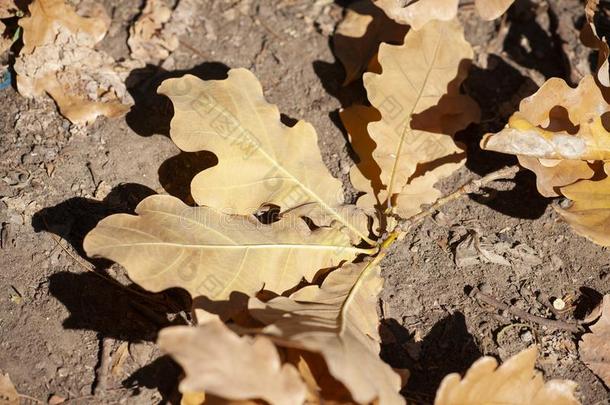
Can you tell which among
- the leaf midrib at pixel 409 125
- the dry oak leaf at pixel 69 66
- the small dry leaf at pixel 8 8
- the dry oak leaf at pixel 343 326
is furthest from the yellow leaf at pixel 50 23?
the dry oak leaf at pixel 343 326

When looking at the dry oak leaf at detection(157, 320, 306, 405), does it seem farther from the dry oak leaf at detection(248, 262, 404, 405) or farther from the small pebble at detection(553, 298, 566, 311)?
the small pebble at detection(553, 298, 566, 311)

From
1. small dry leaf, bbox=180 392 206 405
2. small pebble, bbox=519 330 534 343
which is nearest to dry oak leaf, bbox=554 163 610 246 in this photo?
small pebble, bbox=519 330 534 343

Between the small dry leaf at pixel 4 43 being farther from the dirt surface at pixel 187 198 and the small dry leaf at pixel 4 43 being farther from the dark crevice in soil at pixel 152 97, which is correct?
the dark crevice in soil at pixel 152 97

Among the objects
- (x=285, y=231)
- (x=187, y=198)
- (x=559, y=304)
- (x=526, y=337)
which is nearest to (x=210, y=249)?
(x=285, y=231)

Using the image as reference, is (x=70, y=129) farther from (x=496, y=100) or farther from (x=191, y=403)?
(x=496, y=100)

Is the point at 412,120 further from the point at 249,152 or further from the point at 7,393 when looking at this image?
the point at 7,393

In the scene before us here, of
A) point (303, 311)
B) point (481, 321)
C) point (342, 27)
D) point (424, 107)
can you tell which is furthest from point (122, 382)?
point (342, 27)
